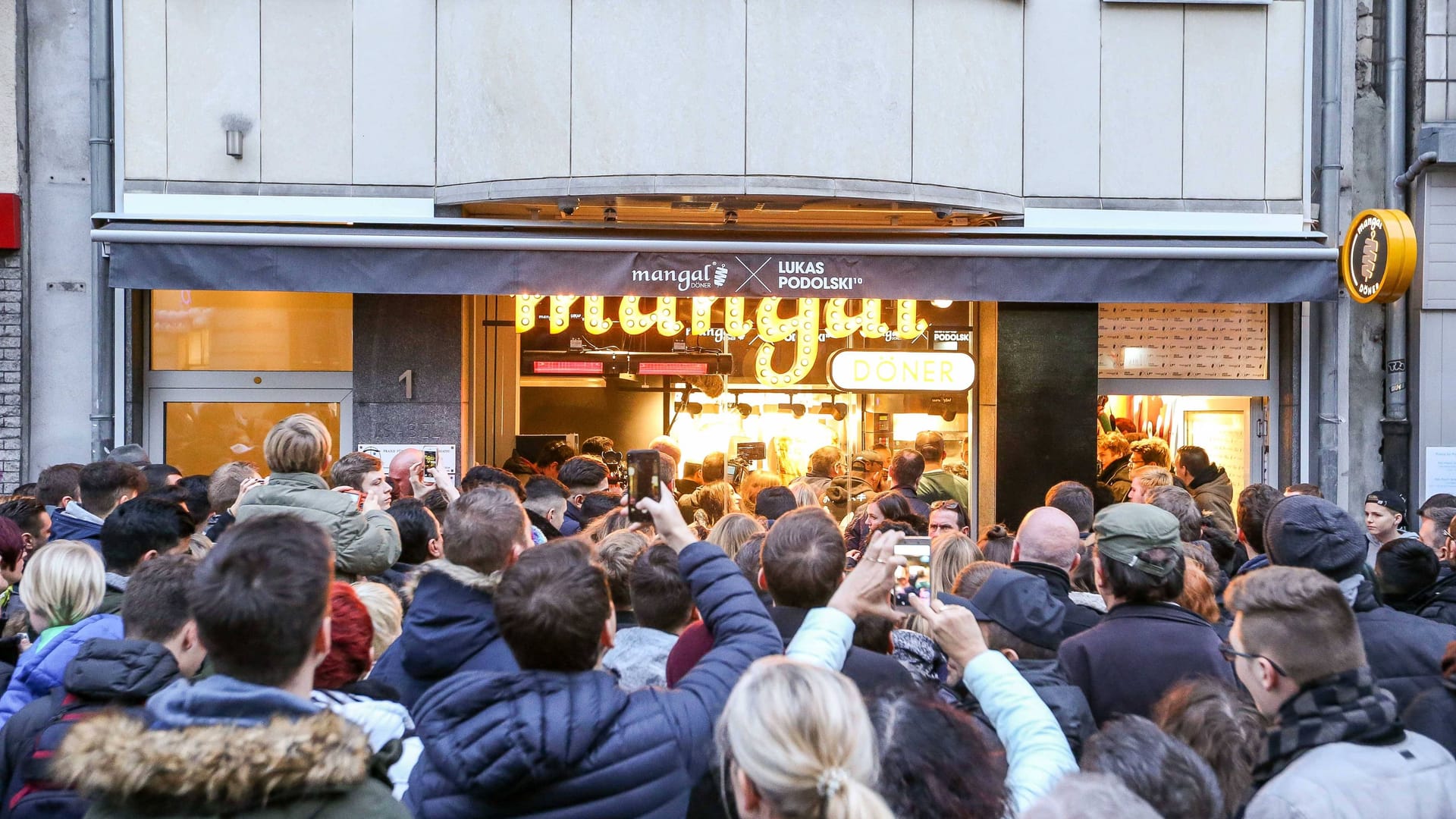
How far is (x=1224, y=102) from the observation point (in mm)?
9383

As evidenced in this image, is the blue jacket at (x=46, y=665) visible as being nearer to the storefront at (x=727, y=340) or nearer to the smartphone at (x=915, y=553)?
the smartphone at (x=915, y=553)

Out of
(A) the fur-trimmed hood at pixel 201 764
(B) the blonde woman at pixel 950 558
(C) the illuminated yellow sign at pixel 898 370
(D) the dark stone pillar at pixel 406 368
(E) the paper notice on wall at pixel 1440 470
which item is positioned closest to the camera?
(A) the fur-trimmed hood at pixel 201 764

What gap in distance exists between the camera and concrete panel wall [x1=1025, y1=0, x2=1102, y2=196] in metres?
9.30

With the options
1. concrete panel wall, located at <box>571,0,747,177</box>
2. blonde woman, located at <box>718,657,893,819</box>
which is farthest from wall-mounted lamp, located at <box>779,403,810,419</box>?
blonde woman, located at <box>718,657,893,819</box>

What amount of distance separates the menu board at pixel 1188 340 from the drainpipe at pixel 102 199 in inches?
334

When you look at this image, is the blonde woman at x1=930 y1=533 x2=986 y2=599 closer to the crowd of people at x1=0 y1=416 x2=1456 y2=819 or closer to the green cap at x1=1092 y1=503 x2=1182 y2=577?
the crowd of people at x1=0 y1=416 x2=1456 y2=819

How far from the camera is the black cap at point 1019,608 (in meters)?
3.83

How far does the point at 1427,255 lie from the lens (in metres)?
9.66

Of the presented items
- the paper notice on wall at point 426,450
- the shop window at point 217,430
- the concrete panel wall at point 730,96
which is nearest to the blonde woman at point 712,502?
the concrete panel wall at point 730,96

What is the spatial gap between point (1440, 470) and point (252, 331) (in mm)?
10399

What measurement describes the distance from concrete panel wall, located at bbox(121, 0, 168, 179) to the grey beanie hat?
27.7 ft

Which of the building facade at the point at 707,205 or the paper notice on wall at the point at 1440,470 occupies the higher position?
the building facade at the point at 707,205

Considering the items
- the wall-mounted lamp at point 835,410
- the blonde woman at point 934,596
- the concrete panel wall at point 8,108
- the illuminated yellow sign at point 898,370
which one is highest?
the concrete panel wall at point 8,108

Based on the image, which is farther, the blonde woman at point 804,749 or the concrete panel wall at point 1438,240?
the concrete panel wall at point 1438,240
